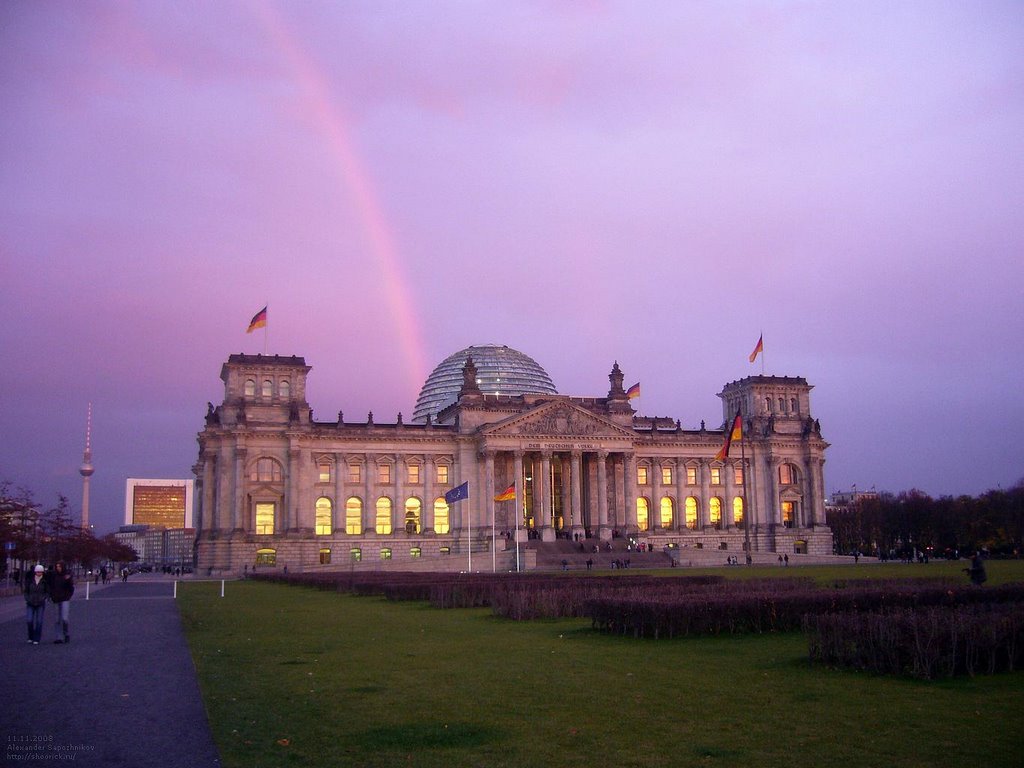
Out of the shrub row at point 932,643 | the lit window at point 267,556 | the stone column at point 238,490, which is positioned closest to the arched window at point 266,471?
the stone column at point 238,490

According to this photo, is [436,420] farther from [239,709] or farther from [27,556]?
[239,709]

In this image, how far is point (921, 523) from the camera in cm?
13600

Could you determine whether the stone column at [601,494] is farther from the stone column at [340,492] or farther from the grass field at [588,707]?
the grass field at [588,707]

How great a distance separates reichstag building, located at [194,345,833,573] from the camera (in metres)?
109

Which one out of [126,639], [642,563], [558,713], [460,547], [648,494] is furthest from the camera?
[648,494]

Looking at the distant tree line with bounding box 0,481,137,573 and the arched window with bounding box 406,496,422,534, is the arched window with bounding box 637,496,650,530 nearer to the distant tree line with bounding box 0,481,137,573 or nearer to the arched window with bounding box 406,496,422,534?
the arched window with bounding box 406,496,422,534

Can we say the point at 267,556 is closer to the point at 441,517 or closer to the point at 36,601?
the point at 441,517

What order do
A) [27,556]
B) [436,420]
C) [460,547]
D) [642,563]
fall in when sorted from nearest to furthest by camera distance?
[27,556], [642,563], [460,547], [436,420]

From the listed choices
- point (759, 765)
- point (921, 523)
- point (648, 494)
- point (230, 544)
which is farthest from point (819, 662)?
point (921, 523)

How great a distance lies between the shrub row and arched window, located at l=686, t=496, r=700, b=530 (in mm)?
108445

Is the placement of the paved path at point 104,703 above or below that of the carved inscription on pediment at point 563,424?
below

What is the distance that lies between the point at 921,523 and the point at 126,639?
127 meters

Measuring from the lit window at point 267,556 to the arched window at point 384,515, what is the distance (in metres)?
12.9

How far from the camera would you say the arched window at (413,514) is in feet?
381
